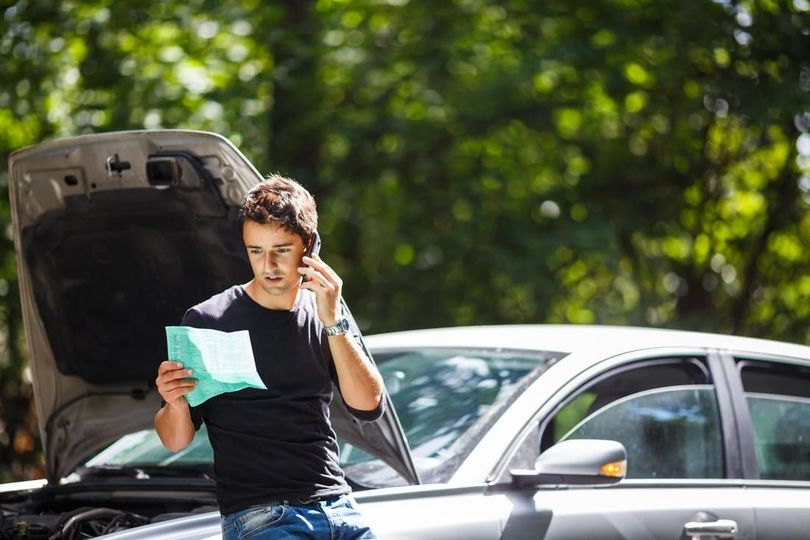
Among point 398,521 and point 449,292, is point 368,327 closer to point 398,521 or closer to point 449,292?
point 449,292

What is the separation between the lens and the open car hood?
3.39 metres

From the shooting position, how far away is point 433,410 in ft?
12.4

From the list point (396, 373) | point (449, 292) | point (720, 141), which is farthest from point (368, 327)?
point (396, 373)

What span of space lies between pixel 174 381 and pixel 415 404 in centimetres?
147

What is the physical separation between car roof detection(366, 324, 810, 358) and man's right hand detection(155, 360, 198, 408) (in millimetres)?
1611

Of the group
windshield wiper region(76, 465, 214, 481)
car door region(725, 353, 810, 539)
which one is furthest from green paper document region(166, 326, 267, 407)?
car door region(725, 353, 810, 539)

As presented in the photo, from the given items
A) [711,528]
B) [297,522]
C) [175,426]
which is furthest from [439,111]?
[297,522]

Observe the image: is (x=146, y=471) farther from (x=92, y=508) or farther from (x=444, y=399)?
(x=444, y=399)

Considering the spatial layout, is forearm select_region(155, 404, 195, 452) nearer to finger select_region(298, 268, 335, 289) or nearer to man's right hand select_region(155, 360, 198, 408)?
man's right hand select_region(155, 360, 198, 408)

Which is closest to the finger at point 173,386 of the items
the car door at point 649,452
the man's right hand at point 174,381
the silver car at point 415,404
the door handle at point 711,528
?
the man's right hand at point 174,381

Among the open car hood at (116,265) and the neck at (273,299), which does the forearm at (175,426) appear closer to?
the neck at (273,299)

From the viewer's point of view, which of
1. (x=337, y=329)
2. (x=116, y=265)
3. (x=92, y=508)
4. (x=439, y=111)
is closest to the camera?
(x=337, y=329)

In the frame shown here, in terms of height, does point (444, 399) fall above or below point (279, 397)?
below

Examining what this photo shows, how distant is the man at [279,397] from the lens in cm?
252
